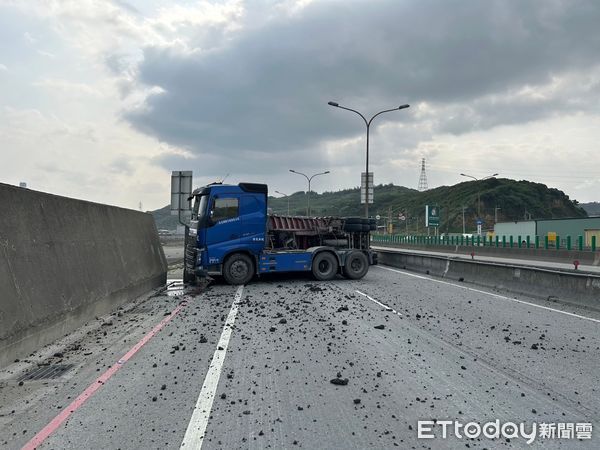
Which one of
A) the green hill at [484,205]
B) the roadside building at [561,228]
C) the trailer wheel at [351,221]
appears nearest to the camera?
the trailer wheel at [351,221]

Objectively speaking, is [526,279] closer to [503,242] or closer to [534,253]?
[534,253]

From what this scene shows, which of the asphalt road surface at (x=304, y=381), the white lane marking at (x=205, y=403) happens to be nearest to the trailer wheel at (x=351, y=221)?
the asphalt road surface at (x=304, y=381)

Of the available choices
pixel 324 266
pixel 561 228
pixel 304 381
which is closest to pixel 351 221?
pixel 324 266

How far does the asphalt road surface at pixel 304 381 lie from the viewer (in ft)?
13.8

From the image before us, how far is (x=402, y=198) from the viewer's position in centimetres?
17325

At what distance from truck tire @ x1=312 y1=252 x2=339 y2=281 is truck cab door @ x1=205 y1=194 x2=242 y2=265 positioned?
313 centimetres

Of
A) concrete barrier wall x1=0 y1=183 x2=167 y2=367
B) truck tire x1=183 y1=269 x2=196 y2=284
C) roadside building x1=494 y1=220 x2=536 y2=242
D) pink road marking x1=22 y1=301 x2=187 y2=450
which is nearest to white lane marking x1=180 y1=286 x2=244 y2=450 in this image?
pink road marking x1=22 y1=301 x2=187 y2=450

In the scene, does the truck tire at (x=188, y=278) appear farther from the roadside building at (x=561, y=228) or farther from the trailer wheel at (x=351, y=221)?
the roadside building at (x=561, y=228)

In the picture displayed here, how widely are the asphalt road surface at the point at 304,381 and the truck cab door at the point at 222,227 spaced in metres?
5.67

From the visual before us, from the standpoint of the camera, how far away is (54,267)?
26.5 feet

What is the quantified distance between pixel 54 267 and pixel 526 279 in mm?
12404

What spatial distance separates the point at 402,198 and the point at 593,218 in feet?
393

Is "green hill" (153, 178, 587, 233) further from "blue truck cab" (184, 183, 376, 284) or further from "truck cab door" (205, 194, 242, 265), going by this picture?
"truck cab door" (205, 194, 242, 265)

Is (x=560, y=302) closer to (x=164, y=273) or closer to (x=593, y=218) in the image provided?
(x=164, y=273)
